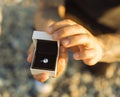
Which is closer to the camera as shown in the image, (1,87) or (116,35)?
(116,35)

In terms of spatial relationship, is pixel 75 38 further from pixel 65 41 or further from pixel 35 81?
pixel 35 81

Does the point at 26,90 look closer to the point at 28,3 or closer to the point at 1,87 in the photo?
the point at 1,87

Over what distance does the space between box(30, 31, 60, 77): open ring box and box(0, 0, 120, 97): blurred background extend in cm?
59

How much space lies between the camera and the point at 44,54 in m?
0.92

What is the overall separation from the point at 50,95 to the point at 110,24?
389 millimetres

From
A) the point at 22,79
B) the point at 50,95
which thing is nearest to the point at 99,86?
the point at 50,95

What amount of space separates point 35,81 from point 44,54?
612 mm

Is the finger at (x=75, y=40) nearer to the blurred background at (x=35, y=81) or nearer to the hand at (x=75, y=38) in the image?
the hand at (x=75, y=38)

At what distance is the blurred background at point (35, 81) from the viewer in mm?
1510

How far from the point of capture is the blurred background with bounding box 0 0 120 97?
59.4 inches

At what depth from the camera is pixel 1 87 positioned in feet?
4.95

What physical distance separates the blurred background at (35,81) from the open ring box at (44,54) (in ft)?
1.94

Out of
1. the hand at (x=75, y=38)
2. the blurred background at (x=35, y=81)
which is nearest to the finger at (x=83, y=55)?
the hand at (x=75, y=38)

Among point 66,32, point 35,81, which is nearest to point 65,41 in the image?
point 66,32
